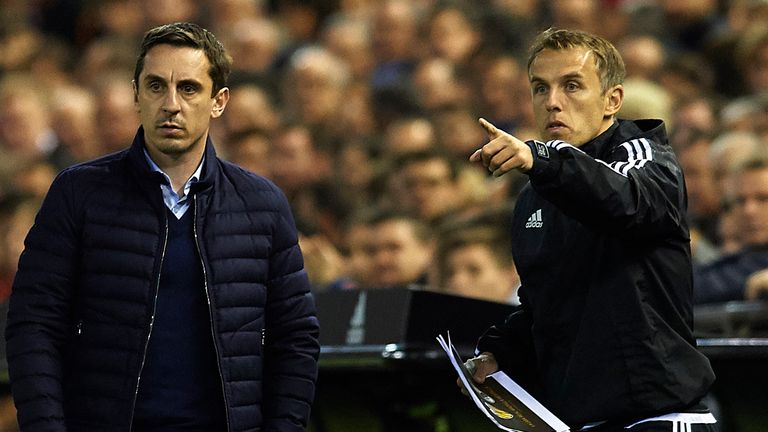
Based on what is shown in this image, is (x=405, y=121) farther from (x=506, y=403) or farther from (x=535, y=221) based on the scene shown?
(x=506, y=403)

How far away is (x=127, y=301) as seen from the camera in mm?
3643

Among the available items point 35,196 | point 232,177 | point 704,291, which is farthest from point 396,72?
point 232,177

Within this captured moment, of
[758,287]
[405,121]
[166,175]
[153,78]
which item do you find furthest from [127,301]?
[405,121]

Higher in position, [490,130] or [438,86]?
[438,86]

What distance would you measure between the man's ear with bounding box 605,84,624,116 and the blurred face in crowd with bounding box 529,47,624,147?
0.09 feet

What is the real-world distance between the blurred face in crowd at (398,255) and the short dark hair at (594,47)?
353 cm

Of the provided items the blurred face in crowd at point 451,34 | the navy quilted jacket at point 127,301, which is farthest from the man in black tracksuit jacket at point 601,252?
the blurred face in crowd at point 451,34

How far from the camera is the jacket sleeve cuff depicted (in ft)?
10.9

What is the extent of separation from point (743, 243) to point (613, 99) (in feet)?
10.2

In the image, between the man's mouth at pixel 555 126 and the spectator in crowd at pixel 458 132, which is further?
the spectator in crowd at pixel 458 132

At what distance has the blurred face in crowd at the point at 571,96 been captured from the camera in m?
3.73

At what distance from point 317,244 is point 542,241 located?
4.11 metres

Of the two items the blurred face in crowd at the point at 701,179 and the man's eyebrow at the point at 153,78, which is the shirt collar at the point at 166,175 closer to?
the man's eyebrow at the point at 153,78

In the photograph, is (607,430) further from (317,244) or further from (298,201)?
(298,201)
